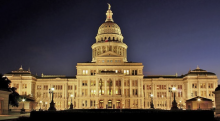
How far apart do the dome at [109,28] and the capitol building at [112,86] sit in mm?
22935

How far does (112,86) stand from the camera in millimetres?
117750

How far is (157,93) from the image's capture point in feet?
427

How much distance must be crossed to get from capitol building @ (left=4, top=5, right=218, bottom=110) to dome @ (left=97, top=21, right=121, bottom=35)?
75.2 feet

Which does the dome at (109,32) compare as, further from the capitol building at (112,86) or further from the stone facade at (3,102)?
the stone facade at (3,102)

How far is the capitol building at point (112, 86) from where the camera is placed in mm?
117125

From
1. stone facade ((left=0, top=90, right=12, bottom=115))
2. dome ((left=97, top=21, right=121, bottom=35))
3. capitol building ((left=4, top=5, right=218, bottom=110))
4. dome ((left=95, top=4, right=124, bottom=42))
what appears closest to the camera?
stone facade ((left=0, top=90, right=12, bottom=115))

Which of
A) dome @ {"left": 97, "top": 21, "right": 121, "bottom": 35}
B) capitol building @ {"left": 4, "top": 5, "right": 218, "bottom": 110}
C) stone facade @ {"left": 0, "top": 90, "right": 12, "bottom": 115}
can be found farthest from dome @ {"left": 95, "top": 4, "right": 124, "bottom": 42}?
stone facade @ {"left": 0, "top": 90, "right": 12, "bottom": 115}

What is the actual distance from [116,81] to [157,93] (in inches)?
866

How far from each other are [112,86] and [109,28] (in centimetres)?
4074

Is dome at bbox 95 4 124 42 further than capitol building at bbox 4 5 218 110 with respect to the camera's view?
Yes

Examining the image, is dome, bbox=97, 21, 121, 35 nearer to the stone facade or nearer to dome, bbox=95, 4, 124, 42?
dome, bbox=95, 4, 124, 42

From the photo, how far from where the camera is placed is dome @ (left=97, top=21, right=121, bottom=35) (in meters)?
148

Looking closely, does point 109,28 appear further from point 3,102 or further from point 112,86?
point 3,102

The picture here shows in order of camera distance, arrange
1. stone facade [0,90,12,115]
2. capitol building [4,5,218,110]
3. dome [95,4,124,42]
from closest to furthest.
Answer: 1. stone facade [0,90,12,115]
2. capitol building [4,5,218,110]
3. dome [95,4,124,42]
